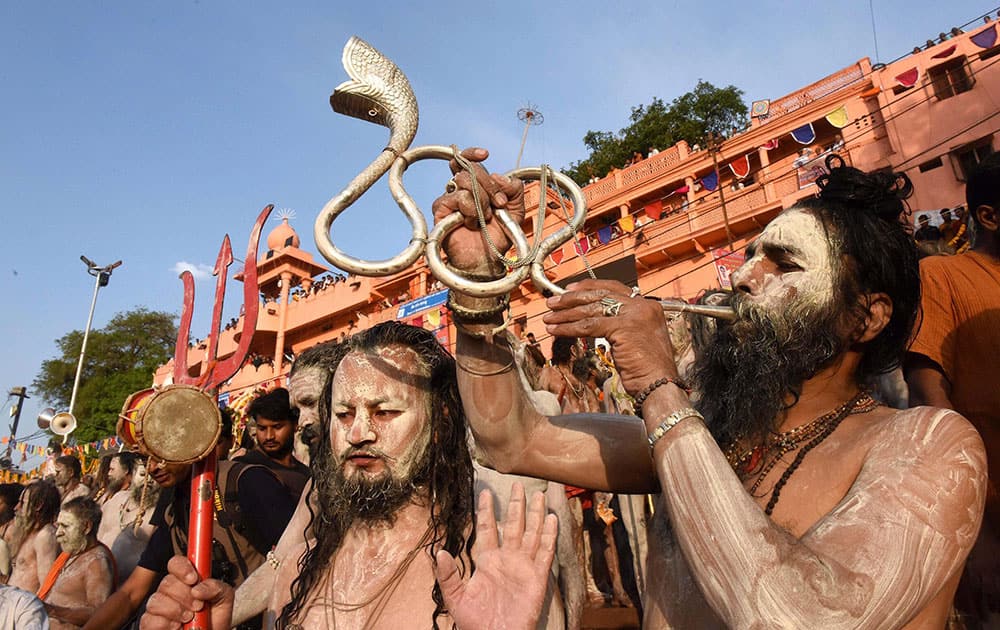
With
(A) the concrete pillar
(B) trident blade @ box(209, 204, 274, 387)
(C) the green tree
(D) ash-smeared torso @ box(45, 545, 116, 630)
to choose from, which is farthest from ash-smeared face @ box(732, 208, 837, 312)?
(C) the green tree

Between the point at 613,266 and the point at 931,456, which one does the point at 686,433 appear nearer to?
the point at 931,456

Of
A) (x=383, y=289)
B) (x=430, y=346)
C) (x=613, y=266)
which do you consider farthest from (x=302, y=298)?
(x=430, y=346)

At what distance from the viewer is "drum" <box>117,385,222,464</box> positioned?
87.7 inches

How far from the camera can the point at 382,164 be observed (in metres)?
1.87

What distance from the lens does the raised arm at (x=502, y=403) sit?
1.76 metres

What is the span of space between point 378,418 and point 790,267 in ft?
4.69

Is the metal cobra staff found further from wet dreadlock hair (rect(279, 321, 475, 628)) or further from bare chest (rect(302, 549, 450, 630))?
bare chest (rect(302, 549, 450, 630))

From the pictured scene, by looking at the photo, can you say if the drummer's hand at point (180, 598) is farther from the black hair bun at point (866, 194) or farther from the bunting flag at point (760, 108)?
the bunting flag at point (760, 108)

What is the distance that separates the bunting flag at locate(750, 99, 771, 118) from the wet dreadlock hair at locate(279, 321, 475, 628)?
1904 cm

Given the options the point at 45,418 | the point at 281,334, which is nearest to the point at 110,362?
the point at 281,334

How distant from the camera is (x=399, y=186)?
1.85 m

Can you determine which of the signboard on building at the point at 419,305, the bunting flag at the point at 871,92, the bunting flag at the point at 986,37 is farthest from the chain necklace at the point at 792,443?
the bunting flag at the point at 871,92

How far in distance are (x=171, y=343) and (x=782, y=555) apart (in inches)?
1776

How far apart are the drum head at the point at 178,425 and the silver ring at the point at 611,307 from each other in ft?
5.13
